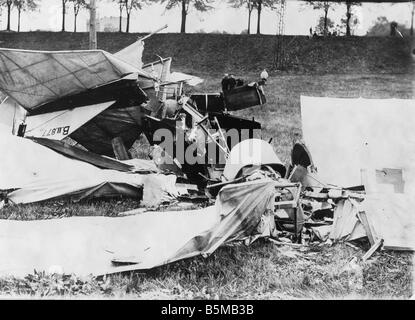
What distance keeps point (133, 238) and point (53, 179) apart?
214 cm

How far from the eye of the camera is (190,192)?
705cm

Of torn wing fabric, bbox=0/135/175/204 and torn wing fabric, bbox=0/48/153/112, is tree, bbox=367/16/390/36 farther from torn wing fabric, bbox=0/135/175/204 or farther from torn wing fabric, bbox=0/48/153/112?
torn wing fabric, bbox=0/135/175/204

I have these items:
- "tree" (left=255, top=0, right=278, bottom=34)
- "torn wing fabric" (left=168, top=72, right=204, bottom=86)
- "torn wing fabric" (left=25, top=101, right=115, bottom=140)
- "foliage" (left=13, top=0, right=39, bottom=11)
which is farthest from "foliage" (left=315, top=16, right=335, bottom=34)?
"torn wing fabric" (left=25, top=101, right=115, bottom=140)

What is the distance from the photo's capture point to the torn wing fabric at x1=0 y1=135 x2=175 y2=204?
6.50m

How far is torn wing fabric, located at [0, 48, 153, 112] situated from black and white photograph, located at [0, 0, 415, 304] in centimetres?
2

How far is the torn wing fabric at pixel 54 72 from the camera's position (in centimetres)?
707

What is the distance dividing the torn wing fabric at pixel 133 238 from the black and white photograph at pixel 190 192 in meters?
0.02

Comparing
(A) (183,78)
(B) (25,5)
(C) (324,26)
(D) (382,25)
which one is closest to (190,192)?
(A) (183,78)

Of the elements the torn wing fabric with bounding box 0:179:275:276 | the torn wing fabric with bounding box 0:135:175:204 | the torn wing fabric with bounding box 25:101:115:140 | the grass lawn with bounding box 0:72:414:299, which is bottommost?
the grass lawn with bounding box 0:72:414:299

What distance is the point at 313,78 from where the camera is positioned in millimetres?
22766

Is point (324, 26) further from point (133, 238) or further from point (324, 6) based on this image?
point (133, 238)

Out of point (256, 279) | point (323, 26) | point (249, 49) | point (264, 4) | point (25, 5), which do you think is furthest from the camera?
point (323, 26)

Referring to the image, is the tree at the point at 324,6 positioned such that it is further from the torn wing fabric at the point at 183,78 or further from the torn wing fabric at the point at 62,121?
the torn wing fabric at the point at 62,121
